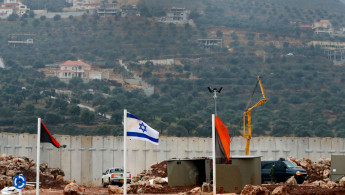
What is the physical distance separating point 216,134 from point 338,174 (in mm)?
12536

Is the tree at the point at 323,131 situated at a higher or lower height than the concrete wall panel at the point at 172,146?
higher

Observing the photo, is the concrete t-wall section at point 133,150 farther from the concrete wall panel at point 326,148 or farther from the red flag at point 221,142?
the red flag at point 221,142

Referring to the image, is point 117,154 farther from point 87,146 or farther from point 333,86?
point 333,86

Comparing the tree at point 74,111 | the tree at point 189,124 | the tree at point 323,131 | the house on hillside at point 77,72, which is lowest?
the tree at point 323,131

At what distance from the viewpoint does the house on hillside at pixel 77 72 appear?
189m

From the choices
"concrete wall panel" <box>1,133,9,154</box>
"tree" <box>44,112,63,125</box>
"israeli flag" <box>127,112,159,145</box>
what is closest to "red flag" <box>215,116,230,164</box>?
"israeli flag" <box>127,112,159,145</box>

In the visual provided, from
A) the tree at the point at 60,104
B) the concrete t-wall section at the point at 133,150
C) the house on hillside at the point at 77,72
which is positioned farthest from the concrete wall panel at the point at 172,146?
the house on hillside at the point at 77,72

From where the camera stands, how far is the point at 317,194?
21188 mm

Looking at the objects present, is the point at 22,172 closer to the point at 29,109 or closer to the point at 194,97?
the point at 29,109

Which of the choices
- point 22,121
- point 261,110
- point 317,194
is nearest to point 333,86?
point 261,110

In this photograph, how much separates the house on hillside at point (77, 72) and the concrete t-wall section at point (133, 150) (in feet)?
459

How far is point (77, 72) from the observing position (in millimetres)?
191375

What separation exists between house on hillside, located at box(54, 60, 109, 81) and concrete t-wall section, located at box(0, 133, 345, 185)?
140 meters

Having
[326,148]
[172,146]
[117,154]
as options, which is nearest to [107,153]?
[117,154]
